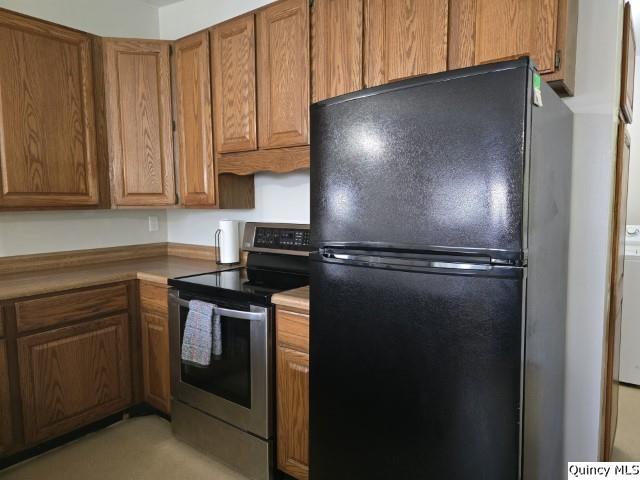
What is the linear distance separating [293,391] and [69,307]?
129cm

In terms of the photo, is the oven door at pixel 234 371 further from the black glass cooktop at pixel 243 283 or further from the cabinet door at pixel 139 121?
the cabinet door at pixel 139 121

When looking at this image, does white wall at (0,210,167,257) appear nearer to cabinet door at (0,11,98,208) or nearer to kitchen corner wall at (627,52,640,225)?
cabinet door at (0,11,98,208)

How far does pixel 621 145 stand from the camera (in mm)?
1779

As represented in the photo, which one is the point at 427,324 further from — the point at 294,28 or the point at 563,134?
the point at 294,28

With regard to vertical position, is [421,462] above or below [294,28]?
below

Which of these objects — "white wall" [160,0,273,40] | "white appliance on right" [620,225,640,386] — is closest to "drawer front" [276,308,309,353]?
"white wall" [160,0,273,40]

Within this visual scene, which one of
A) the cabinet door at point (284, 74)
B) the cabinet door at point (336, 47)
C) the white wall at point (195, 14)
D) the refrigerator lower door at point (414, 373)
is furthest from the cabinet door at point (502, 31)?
the white wall at point (195, 14)

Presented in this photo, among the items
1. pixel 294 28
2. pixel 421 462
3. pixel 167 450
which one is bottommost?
pixel 167 450

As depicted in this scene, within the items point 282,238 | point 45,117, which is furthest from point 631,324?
point 45,117

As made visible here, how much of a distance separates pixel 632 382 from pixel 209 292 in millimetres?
3011

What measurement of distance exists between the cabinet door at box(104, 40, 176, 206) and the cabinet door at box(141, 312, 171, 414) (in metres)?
0.76

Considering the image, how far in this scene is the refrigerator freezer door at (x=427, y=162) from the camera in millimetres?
1025

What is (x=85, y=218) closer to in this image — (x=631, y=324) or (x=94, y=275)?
(x=94, y=275)

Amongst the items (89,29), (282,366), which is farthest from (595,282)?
(89,29)
